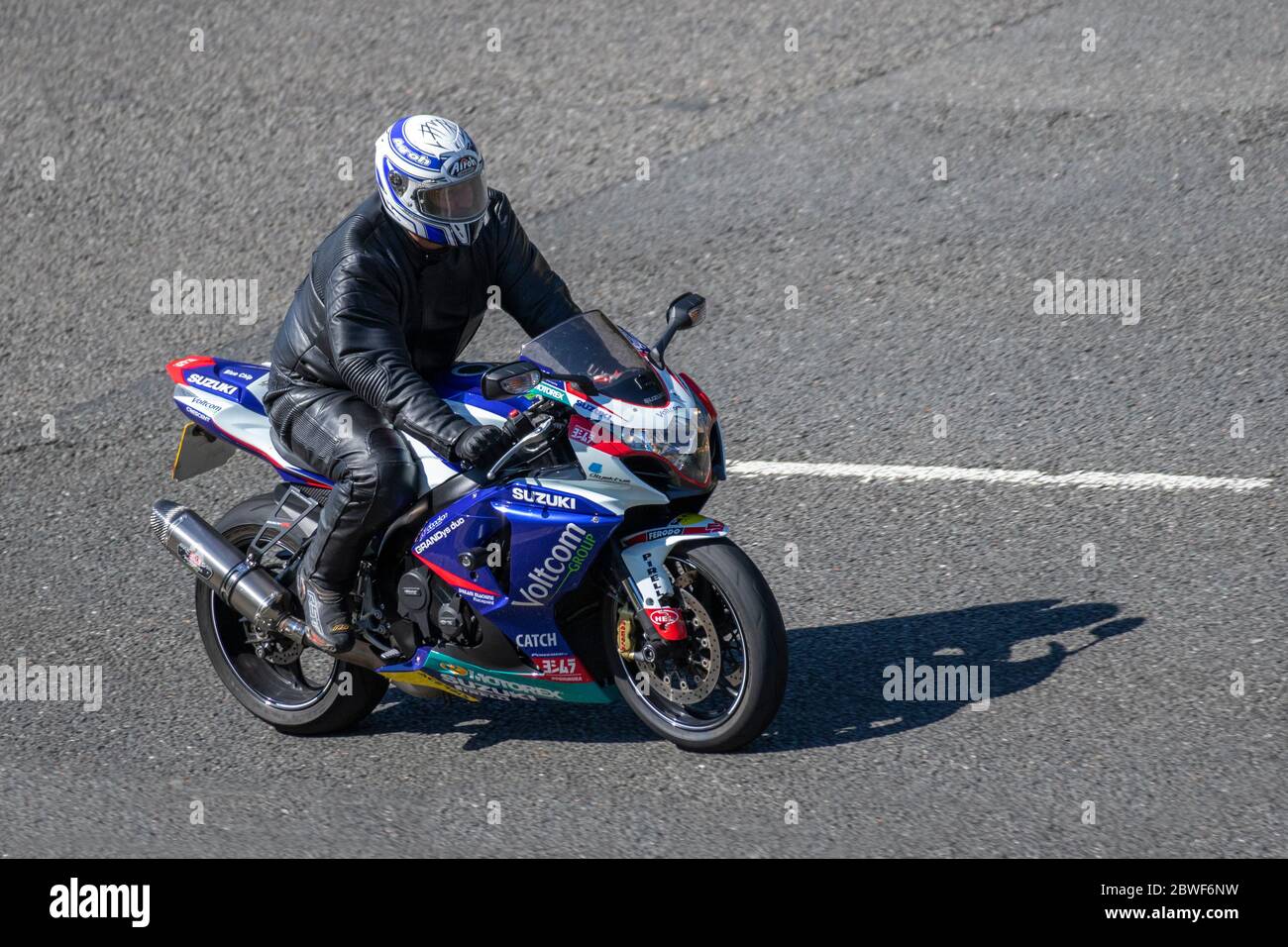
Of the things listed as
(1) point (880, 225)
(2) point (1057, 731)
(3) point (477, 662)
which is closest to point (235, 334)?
(1) point (880, 225)

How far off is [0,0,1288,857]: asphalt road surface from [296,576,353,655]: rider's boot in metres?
0.48

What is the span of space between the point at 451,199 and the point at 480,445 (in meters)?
0.92

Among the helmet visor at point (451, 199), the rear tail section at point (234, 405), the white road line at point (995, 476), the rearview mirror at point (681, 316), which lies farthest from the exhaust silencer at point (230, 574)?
the white road line at point (995, 476)

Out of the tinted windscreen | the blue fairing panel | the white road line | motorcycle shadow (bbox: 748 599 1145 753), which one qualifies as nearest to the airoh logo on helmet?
the tinted windscreen

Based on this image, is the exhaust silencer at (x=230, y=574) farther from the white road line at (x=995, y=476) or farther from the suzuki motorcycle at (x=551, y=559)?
the white road line at (x=995, y=476)

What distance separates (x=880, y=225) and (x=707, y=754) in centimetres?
510

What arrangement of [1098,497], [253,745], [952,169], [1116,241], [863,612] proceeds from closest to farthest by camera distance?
[253,745] → [863,612] → [1098,497] → [1116,241] → [952,169]

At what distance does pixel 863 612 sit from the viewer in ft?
21.5

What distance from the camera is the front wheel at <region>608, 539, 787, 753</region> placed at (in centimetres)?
527

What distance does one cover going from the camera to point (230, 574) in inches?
234

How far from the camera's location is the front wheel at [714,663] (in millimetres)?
5270

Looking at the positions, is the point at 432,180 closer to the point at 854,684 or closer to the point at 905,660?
the point at 854,684

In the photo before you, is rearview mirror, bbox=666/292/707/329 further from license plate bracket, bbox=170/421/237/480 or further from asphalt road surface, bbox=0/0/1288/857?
license plate bracket, bbox=170/421/237/480

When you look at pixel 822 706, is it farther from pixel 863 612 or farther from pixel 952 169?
pixel 952 169
